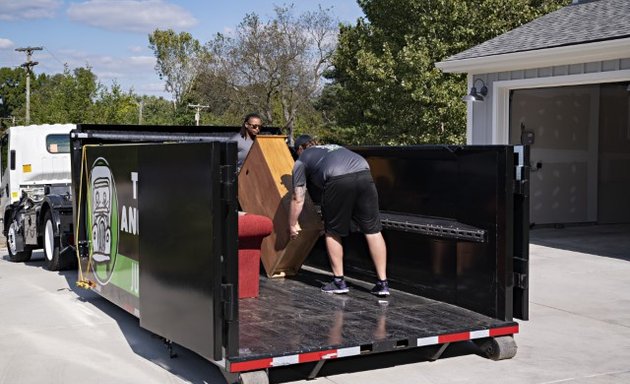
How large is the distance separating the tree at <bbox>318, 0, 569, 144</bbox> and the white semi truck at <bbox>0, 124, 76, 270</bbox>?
37.2 ft

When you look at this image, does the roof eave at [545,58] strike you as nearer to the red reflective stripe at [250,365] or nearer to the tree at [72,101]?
the red reflective stripe at [250,365]

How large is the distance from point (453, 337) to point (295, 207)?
6.95 feet

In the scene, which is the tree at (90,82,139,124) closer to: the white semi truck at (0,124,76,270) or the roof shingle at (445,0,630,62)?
the white semi truck at (0,124,76,270)

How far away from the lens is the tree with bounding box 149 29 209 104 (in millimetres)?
57719

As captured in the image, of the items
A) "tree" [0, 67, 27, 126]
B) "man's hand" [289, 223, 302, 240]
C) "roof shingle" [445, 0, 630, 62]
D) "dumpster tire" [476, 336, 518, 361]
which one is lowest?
"dumpster tire" [476, 336, 518, 361]

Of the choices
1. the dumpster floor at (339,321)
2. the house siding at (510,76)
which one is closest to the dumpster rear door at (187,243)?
the dumpster floor at (339,321)

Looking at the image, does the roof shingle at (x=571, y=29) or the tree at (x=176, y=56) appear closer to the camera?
the roof shingle at (x=571, y=29)

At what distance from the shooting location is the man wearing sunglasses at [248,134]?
883 cm

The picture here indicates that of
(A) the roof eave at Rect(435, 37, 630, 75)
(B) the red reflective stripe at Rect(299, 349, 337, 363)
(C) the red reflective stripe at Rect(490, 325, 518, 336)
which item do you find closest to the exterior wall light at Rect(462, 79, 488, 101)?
(A) the roof eave at Rect(435, 37, 630, 75)

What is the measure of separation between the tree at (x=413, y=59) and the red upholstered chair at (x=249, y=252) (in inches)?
617

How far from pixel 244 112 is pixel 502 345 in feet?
139

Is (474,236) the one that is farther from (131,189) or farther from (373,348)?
(131,189)

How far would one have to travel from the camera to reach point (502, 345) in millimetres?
6320

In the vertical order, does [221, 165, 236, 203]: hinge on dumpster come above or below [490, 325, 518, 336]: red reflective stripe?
above
